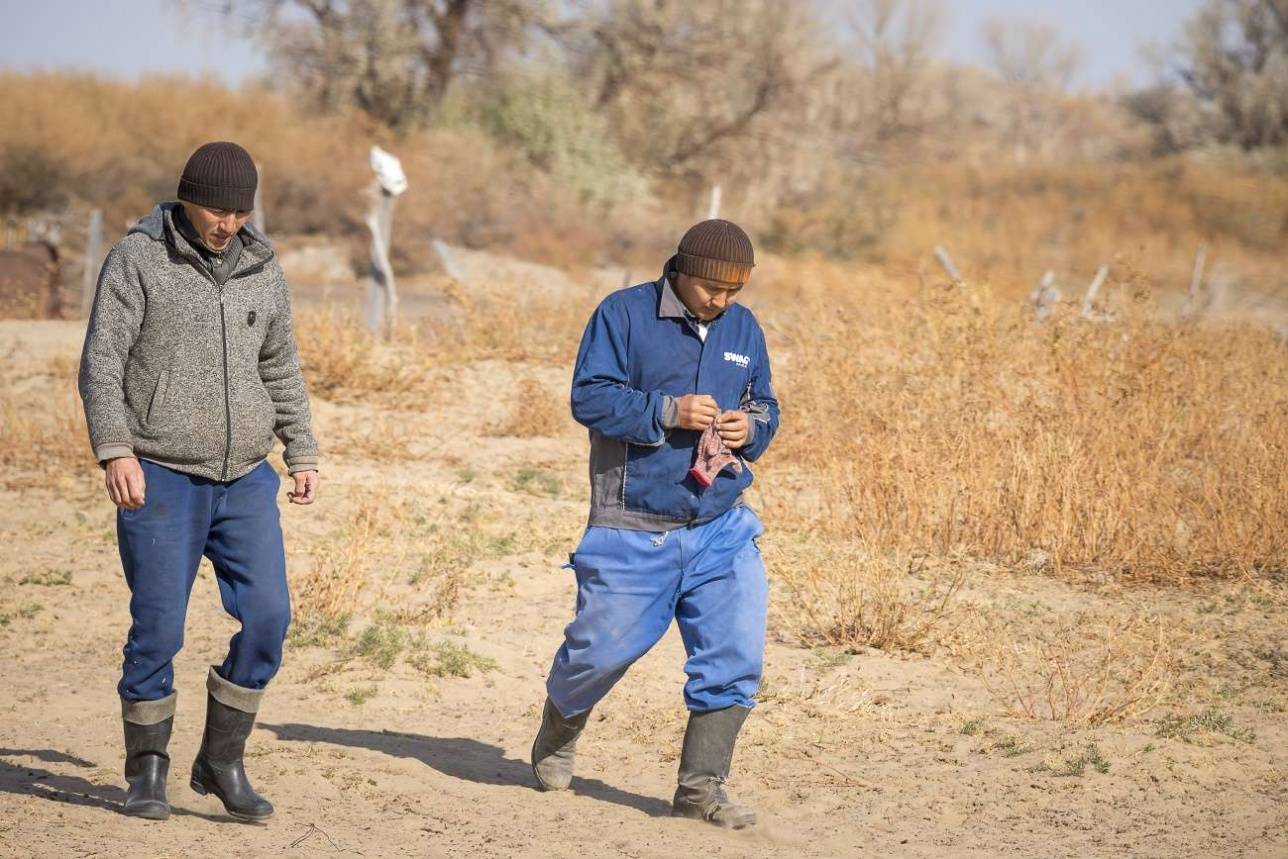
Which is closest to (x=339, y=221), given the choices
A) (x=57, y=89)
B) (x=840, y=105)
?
(x=57, y=89)

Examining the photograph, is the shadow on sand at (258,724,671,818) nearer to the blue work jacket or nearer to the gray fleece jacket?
the blue work jacket

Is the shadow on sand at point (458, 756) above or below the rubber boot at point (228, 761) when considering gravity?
below

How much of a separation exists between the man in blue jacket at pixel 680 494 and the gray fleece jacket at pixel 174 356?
2.86 ft

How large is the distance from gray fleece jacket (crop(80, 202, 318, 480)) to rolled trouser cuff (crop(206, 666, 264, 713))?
578mm

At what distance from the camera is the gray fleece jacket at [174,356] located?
3.85 m

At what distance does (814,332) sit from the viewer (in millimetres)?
10758

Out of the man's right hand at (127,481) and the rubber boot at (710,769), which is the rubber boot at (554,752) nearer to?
the rubber boot at (710,769)

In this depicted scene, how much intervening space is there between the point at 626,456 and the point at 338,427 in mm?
6140

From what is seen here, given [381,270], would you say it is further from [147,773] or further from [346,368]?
[147,773]

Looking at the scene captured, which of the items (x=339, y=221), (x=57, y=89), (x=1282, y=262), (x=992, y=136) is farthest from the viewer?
(x=992, y=136)

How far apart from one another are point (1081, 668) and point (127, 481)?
3.78 meters

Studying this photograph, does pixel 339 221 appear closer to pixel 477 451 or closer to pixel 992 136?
pixel 477 451

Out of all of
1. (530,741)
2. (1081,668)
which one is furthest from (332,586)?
(1081,668)

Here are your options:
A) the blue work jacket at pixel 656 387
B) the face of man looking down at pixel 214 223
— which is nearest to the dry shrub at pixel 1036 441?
the blue work jacket at pixel 656 387
